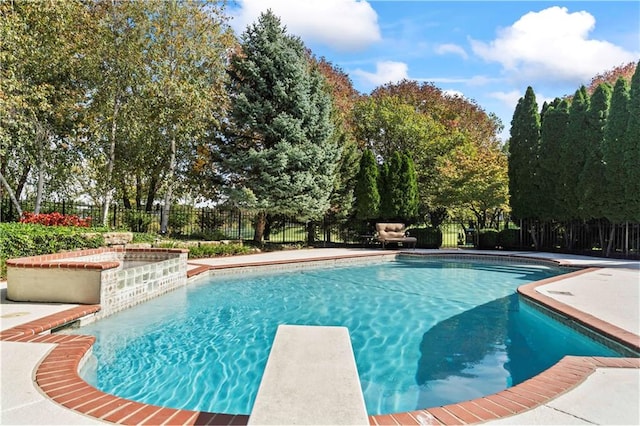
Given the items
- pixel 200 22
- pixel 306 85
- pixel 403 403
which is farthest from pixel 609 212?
pixel 200 22

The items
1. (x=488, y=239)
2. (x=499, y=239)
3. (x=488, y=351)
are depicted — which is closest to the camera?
(x=488, y=351)

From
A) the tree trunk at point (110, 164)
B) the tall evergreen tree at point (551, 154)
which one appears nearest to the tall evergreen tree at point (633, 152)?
the tall evergreen tree at point (551, 154)

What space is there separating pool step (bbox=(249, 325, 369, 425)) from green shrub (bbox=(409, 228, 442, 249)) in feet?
51.1

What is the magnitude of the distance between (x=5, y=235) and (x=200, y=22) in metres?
11.6

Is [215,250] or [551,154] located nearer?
[215,250]

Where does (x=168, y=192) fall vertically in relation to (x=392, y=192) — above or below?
below

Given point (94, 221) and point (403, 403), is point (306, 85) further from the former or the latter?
Result: point (403, 403)

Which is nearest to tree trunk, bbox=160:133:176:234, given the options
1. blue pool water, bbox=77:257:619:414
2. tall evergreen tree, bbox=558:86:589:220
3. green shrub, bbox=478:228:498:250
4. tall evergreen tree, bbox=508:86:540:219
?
blue pool water, bbox=77:257:619:414

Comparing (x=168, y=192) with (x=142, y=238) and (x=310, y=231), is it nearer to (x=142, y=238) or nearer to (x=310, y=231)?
(x=142, y=238)

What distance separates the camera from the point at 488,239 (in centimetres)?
1714

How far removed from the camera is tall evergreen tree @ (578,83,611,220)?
44.7 ft

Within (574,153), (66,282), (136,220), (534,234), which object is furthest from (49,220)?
(574,153)

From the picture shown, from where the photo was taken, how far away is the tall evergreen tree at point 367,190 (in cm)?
1780

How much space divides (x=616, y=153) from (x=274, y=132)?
11948 mm
